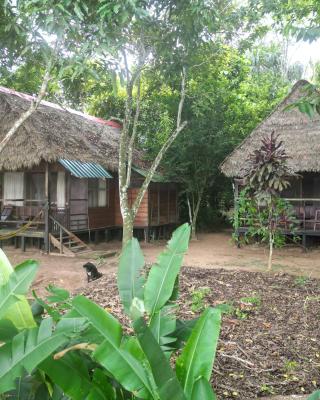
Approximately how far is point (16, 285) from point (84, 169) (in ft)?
38.1

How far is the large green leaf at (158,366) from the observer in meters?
1.50

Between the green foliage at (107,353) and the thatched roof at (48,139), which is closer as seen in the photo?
the green foliage at (107,353)

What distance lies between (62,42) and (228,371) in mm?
7605

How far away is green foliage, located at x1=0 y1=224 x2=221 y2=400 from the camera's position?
158 cm

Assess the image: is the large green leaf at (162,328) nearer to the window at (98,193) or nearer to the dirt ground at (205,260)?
the dirt ground at (205,260)

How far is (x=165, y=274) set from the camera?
2131mm

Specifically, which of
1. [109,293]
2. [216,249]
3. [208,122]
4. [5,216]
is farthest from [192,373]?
[208,122]

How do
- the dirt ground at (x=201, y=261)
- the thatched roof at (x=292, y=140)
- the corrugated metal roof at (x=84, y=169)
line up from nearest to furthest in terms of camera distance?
the dirt ground at (x=201, y=261) < the corrugated metal roof at (x=84, y=169) < the thatched roof at (x=292, y=140)

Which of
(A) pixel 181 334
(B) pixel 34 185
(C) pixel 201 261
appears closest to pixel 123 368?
(A) pixel 181 334

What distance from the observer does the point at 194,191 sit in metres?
16.4

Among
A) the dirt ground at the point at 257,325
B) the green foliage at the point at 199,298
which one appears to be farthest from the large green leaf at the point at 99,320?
the green foliage at the point at 199,298

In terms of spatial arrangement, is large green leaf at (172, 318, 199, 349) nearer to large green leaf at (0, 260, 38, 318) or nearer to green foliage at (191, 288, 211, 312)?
large green leaf at (0, 260, 38, 318)

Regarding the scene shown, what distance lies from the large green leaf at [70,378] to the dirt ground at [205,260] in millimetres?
6983

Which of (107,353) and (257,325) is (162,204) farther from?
(107,353)
